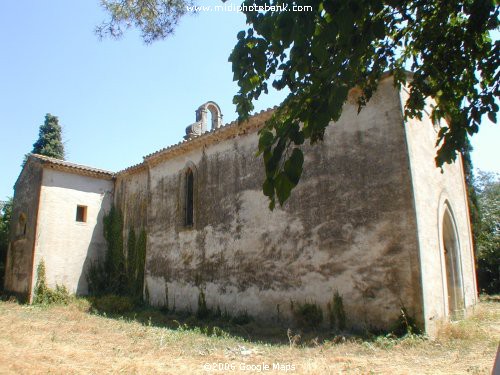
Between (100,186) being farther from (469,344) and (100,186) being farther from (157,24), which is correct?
(469,344)

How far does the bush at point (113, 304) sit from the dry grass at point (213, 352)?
3386 mm

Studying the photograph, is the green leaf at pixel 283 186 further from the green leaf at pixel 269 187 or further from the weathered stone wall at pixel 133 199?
the weathered stone wall at pixel 133 199

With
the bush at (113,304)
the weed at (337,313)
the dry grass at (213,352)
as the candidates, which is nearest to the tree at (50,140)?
the bush at (113,304)

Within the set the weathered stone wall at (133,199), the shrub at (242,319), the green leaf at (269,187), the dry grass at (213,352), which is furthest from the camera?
the weathered stone wall at (133,199)

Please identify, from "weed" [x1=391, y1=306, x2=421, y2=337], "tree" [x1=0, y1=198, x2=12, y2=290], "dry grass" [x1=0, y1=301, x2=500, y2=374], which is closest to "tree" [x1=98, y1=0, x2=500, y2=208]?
"dry grass" [x1=0, y1=301, x2=500, y2=374]

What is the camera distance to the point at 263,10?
10.8 ft

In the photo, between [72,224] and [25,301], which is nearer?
[25,301]

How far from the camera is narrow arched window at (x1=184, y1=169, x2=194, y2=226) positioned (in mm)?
14719

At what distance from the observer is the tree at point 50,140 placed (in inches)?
1034

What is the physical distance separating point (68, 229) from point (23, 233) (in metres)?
2.38

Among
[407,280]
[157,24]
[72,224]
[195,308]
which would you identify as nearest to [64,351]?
[195,308]

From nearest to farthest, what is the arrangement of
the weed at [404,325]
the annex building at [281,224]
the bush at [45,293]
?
the weed at [404,325], the annex building at [281,224], the bush at [45,293]

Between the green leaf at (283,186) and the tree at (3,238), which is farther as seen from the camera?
the tree at (3,238)

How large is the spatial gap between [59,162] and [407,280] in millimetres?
14701
